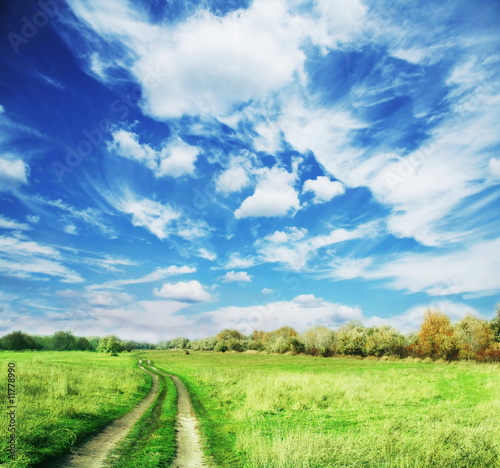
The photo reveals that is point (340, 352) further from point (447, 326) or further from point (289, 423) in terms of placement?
point (289, 423)

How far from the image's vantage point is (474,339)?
6969cm

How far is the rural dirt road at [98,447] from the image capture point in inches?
432

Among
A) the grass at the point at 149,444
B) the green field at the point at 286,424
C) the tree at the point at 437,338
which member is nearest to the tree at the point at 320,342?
the tree at the point at 437,338

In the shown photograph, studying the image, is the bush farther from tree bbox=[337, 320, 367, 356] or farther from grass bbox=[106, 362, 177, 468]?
grass bbox=[106, 362, 177, 468]

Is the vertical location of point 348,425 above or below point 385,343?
below

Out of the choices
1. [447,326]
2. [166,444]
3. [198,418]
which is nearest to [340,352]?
[447,326]

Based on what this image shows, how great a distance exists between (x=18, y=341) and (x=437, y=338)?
5406 inches

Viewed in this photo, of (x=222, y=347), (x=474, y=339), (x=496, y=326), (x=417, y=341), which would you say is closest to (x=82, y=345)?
(x=222, y=347)

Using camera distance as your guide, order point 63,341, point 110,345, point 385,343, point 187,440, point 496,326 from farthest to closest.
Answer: point 63,341 < point 110,345 < point 385,343 < point 496,326 < point 187,440

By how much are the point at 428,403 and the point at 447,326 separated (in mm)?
62720

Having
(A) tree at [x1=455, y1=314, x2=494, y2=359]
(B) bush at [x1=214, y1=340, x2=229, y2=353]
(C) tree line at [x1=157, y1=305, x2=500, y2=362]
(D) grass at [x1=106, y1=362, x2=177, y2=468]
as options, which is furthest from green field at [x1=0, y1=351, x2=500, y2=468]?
(B) bush at [x1=214, y1=340, x2=229, y2=353]

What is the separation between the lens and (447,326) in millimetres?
73812

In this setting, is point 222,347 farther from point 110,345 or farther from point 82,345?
point 82,345

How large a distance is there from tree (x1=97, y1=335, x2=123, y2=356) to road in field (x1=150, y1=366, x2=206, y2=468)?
82184 mm
